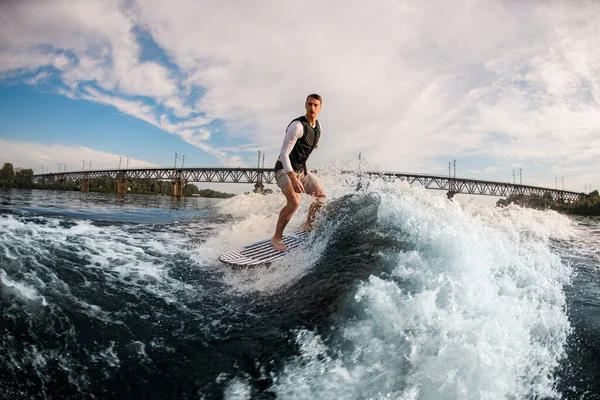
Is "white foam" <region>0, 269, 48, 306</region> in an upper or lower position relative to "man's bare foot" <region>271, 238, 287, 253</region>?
lower

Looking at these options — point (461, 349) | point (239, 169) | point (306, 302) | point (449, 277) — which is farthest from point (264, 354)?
point (239, 169)

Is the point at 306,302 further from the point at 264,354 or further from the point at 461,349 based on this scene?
the point at 461,349

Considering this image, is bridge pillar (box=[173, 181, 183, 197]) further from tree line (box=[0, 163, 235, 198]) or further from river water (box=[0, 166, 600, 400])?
river water (box=[0, 166, 600, 400])

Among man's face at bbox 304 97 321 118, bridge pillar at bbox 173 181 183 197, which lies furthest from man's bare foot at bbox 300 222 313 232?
bridge pillar at bbox 173 181 183 197

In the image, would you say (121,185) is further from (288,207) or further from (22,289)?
(22,289)

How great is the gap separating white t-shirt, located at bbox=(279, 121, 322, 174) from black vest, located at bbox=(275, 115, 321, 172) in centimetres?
13

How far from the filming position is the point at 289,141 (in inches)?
213

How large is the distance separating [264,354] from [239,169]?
95401mm

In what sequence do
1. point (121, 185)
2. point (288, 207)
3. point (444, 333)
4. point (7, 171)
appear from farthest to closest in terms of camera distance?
point (7, 171) < point (121, 185) < point (288, 207) < point (444, 333)

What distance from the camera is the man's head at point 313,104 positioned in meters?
5.49

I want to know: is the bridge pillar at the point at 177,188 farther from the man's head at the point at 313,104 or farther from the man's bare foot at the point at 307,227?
the man's head at the point at 313,104

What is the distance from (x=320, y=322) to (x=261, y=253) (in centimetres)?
270

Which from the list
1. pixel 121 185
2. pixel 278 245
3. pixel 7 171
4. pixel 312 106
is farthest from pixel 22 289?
pixel 7 171

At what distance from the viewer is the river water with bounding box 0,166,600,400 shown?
2.18 m
